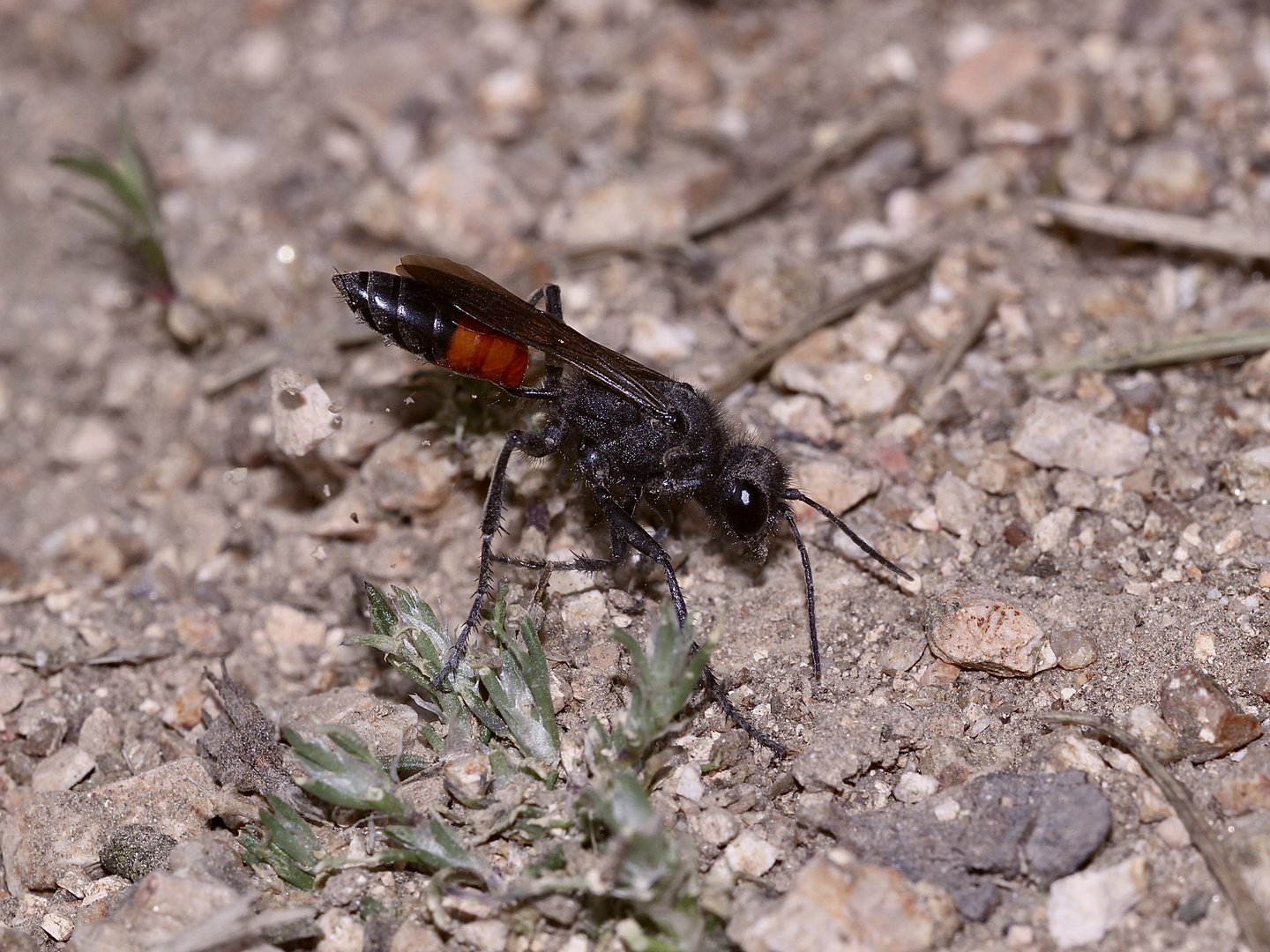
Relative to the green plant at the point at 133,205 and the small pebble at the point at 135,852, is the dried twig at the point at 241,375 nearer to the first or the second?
the green plant at the point at 133,205

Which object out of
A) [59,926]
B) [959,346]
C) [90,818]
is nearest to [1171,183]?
[959,346]

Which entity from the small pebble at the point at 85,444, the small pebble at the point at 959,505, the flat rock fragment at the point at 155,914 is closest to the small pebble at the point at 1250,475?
the small pebble at the point at 959,505

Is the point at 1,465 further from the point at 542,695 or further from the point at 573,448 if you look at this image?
the point at 542,695

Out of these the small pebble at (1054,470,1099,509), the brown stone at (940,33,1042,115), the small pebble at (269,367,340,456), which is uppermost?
the brown stone at (940,33,1042,115)

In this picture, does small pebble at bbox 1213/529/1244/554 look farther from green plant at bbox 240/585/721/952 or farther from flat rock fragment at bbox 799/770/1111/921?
green plant at bbox 240/585/721/952

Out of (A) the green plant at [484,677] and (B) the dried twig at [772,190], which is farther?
(B) the dried twig at [772,190]

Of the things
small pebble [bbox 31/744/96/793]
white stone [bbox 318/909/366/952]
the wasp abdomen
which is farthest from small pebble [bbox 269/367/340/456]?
white stone [bbox 318/909/366/952]

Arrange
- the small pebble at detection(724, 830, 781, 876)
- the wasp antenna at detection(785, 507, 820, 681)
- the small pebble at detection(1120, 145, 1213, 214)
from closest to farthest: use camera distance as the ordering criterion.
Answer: the small pebble at detection(724, 830, 781, 876), the wasp antenna at detection(785, 507, 820, 681), the small pebble at detection(1120, 145, 1213, 214)
